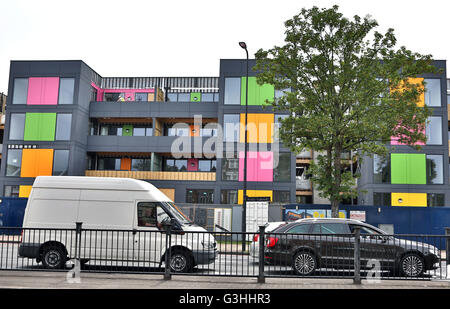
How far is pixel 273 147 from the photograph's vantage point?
36.8 metres

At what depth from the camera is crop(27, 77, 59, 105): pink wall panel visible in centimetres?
3884

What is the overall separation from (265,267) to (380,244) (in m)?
2.81

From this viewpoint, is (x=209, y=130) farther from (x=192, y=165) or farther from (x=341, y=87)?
(x=341, y=87)

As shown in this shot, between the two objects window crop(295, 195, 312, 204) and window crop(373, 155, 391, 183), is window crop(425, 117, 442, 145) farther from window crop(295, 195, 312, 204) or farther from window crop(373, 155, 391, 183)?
window crop(295, 195, 312, 204)

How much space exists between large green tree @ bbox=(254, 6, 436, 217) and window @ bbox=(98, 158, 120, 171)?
21.9 meters

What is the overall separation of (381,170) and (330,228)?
2481 centimetres

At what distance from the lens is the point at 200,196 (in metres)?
38.3

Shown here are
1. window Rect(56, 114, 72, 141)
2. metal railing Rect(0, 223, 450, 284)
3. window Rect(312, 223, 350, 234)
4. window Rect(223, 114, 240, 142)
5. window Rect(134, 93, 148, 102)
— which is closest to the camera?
metal railing Rect(0, 223, 450, 284)

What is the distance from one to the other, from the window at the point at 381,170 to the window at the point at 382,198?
1003 mm

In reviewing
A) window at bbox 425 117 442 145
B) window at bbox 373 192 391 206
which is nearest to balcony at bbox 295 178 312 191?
window at bbox 373 192 391 206

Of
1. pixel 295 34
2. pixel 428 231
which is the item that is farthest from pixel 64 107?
pixel 428 231

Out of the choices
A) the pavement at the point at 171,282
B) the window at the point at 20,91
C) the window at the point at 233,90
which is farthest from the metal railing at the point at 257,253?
the window at the point at 20,91

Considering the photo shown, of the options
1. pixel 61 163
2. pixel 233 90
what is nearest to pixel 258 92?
pixel 233 90
